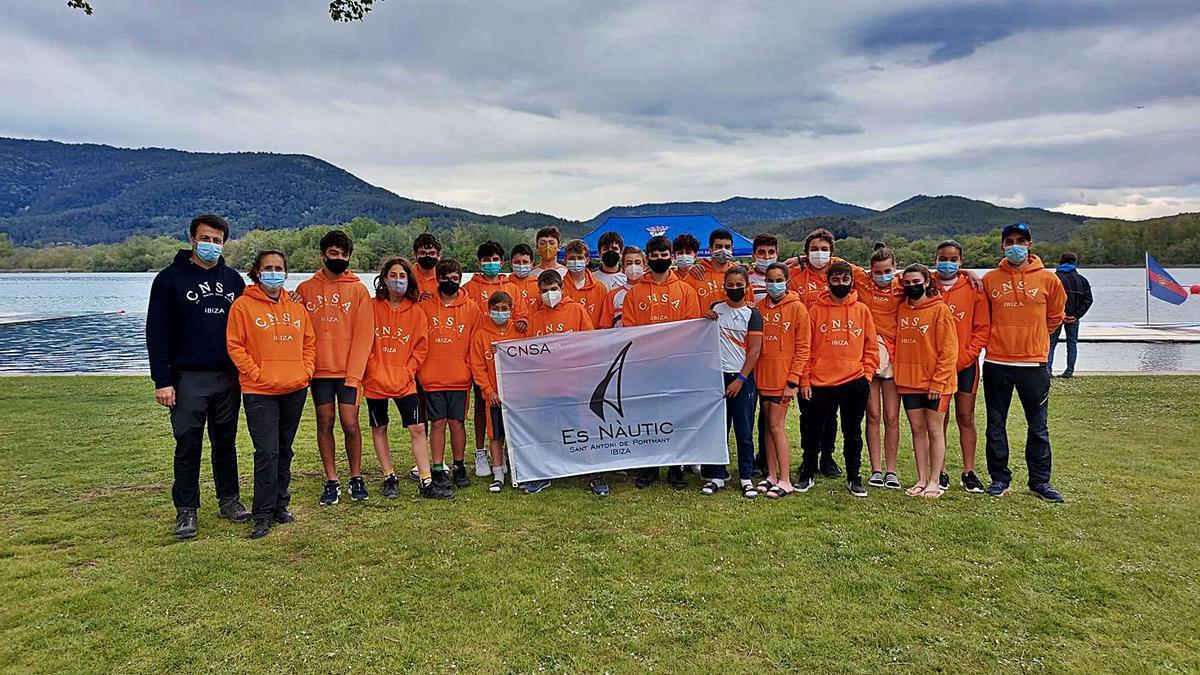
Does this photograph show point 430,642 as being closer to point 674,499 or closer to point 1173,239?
point 674,499

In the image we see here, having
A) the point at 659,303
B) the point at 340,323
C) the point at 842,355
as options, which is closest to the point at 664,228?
the point at 659,303

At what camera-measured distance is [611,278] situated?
7.07 metres

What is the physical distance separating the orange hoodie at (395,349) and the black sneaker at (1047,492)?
535 cm

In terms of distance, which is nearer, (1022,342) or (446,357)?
(1022,342)

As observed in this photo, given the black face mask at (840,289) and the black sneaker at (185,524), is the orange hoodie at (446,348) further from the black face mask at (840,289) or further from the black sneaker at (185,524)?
the black face mask at (840,289)

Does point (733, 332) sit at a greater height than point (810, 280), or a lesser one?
lesser

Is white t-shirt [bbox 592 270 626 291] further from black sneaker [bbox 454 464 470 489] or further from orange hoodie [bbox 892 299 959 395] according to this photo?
orange hoodie [bbox 892 299 959 395]

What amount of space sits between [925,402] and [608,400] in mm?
2717

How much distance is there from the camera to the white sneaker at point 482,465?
6762mm

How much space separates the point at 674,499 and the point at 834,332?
1.96 metres

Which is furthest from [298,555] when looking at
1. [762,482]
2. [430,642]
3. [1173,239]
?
[1173,239]

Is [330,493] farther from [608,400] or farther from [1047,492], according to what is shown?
[1047,492]

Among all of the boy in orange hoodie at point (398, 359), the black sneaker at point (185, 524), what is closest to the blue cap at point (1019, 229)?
the boy in orange hoodie at point (398, 359)

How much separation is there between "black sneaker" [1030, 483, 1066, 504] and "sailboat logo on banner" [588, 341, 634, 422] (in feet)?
11.7
